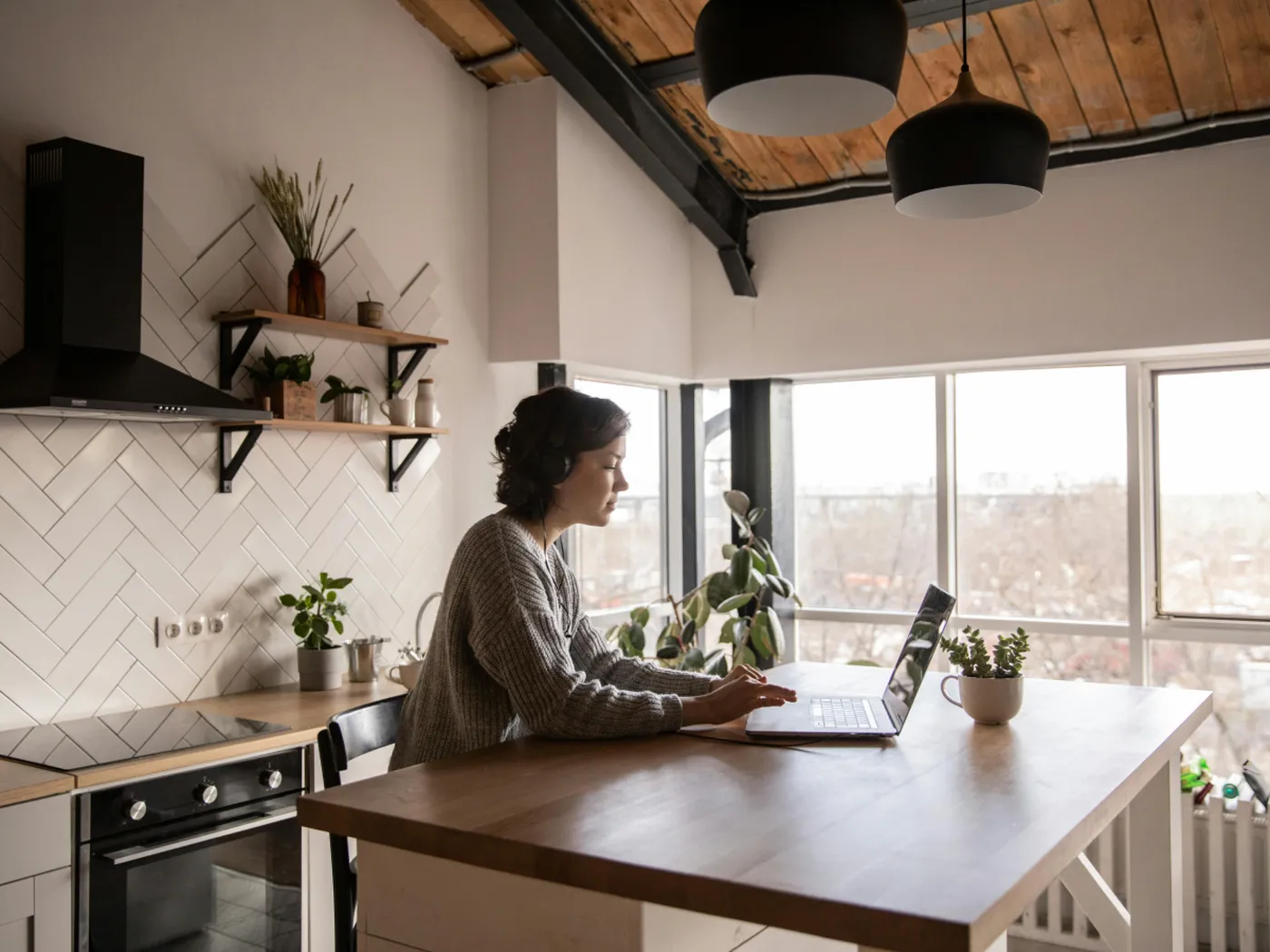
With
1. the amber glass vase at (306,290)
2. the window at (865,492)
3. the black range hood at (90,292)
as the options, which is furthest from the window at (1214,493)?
the black range hood at (90,292)

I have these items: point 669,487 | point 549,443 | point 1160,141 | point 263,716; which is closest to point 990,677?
point 549,443

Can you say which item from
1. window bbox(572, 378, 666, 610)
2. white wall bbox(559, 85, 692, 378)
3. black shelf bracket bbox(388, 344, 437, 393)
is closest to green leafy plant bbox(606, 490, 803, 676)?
window bbox(572, 378, 666, 610)

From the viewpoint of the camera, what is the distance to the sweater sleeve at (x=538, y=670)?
1825 millimetres

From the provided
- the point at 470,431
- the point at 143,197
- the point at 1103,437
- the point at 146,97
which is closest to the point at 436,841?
the point at 143,197

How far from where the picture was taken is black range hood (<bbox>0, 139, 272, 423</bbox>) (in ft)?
8.30

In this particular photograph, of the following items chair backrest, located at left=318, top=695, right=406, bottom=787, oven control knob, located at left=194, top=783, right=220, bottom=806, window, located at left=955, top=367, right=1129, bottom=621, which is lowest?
oven control knob, located at left=194, top=783, right=220, bottom=806

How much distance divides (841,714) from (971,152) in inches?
39.7

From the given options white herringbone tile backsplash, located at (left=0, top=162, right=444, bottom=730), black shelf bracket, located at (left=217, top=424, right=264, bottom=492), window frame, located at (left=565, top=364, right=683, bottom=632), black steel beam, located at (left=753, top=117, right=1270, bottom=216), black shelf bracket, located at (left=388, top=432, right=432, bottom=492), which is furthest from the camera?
window frame, located at (left=565, top=364, right=683, bottom=632)

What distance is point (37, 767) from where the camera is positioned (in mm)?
2248

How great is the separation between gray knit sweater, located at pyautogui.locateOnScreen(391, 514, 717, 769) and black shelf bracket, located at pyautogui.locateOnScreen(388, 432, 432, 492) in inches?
64.6

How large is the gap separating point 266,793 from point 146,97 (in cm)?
181

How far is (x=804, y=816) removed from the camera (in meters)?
1.40

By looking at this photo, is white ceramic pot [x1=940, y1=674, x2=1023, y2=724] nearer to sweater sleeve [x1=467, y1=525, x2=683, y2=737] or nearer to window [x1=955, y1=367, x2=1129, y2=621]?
sweater sleeve [x1=467, y1=525, x2=683, y2=737]

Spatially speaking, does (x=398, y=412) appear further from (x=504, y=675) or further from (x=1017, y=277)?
(x=1017, y=277)
